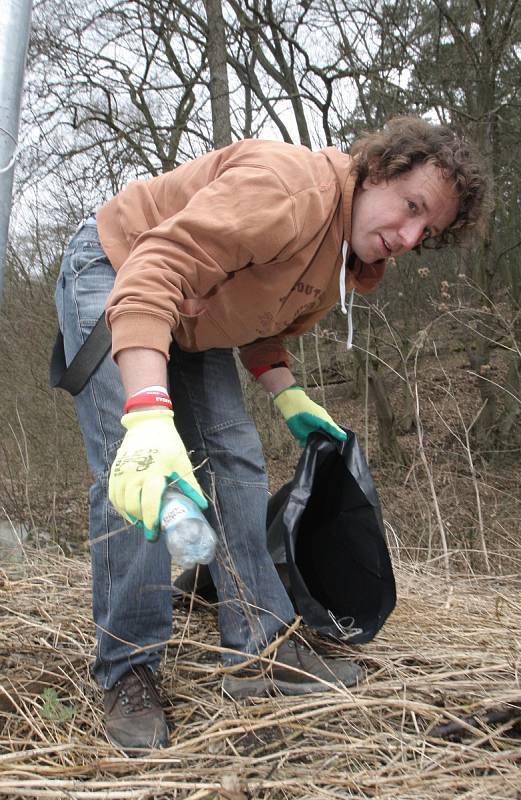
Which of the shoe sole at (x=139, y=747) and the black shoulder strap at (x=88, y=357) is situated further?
the black shoulder strap at (x=88, y=357)

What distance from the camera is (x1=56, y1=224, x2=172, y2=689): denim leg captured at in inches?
59.4

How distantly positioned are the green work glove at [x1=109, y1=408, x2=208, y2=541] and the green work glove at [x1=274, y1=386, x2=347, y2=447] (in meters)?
0.90

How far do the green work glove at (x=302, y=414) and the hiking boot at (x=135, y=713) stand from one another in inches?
34.0

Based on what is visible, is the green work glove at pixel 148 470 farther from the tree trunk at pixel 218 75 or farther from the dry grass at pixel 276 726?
the tree trunk at pixel 218 75

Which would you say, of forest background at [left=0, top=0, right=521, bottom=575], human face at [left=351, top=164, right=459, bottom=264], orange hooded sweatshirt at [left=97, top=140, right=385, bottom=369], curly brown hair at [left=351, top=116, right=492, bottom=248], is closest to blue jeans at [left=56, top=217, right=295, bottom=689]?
orange hooded sweatshirt at [left=97, top=140, right=385, bottom=369]

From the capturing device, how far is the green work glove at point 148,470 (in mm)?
1164

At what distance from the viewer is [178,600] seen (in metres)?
2.21

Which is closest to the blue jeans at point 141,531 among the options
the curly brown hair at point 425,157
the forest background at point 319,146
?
the curly brown hair at point 425,157

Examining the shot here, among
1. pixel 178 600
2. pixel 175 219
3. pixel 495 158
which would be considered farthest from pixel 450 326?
pixel 175 219

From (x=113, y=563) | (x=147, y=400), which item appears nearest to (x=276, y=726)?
(x=113, y=563)

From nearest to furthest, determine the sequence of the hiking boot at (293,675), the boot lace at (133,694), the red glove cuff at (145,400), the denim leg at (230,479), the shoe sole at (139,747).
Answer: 1. the red glove cuff at (145,400)
2. the shoe sole at (139,747)
3. the boot lace at (133,694)
4. the hiking boot at (293,675)
5. the denim leg at (230,479)

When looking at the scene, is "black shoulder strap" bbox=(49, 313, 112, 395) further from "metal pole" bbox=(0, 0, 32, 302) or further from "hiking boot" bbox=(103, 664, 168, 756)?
"hiking boot" bbox=(103, 664, 168, 756)

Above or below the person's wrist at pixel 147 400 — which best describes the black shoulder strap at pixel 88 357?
above

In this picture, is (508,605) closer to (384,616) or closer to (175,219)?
(384,616)
